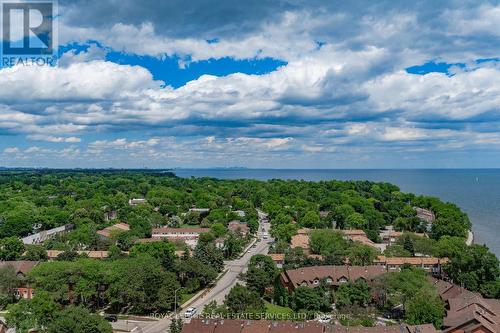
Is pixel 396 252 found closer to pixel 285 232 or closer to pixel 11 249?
pixel 285 232

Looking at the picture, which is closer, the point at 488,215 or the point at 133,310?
the point at 133,310

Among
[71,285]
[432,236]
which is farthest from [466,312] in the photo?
[432,236]

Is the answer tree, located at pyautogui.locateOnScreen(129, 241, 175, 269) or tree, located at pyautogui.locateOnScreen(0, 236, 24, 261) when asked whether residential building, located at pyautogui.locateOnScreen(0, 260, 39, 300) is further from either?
tree, located at pyautogui.locateOnScreen(129, 241, 175, 269)

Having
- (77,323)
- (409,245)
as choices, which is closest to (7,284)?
(77,323)

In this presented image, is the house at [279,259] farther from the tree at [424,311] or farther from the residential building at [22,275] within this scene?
the residential building at [22,275]

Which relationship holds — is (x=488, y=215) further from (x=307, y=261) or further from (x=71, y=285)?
(x=71, y=285)
